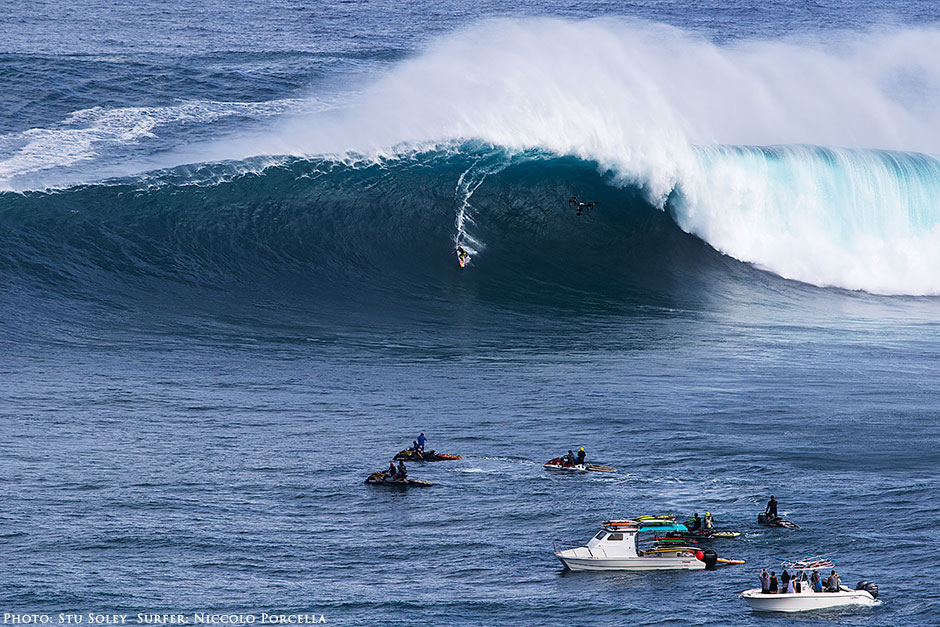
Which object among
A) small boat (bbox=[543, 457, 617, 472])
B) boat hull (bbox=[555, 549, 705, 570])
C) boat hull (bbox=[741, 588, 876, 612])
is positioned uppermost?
small boat (bbox=[543, 457, 617, 472])

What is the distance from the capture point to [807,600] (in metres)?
20.5

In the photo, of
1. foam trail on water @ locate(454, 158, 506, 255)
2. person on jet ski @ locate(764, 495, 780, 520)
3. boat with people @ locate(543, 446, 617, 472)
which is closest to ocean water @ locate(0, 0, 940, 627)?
foam trail on water @ locate(454, 158, 506, 255)

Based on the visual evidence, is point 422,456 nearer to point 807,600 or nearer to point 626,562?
point 626,562

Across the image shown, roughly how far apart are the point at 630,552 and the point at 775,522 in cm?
275

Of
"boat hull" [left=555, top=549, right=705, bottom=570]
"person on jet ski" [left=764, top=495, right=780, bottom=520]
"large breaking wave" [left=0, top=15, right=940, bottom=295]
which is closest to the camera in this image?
"boat hull" [left=555, top=549, right=705, bottom=570]

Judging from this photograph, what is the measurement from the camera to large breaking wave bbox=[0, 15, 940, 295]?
37812 millimetres

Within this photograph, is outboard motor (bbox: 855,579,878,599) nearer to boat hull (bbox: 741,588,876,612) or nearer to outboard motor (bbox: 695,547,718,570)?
boat hull (bbox: 741,588,876,612)

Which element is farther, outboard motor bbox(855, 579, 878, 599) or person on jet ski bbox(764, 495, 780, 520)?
person on jet ski bbox(764, 495, 780, 520)

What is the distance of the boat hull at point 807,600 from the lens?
66.4 ft

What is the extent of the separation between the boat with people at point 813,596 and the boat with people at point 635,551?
5.42 feet

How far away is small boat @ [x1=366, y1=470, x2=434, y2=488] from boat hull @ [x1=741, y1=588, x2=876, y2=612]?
706cm

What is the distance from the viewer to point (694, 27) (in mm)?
66812

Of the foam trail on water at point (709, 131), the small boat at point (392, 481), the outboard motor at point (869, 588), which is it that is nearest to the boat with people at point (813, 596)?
the outboard motor at point (869, 588)

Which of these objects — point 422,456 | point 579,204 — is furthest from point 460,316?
point 422,456
